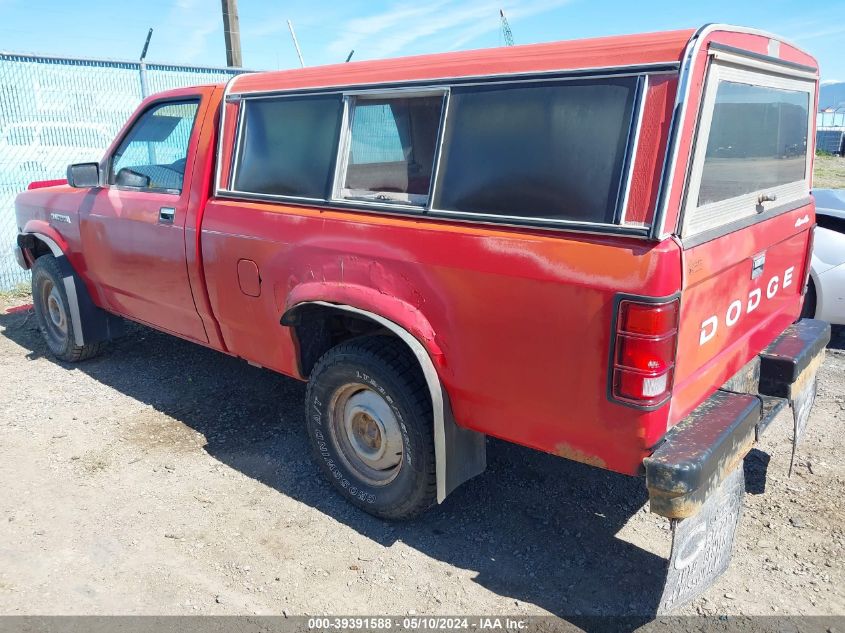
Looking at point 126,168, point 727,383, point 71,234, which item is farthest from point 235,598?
point 71,234

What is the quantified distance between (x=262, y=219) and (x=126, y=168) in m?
1.67

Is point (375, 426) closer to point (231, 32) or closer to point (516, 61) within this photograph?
point (516, 61)

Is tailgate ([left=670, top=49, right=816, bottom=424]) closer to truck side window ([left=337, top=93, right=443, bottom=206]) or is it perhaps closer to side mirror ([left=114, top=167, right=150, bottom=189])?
truck side window ([left=337, top=93, right=443, bottom=206])

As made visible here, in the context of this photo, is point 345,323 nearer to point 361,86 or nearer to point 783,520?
point 361,86

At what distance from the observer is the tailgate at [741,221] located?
2387 millimetres

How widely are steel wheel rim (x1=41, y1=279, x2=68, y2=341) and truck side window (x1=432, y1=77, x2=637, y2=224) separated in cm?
389

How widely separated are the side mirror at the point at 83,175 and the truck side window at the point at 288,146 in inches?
59.7

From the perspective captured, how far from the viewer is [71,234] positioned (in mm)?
4988

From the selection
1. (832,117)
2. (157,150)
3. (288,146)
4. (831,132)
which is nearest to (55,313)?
(157,150)

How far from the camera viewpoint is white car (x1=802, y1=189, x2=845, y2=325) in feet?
17.3

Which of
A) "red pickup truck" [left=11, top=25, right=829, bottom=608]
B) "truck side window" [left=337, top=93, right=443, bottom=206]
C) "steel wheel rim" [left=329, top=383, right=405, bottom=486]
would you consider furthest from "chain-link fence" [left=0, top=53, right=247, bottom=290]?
"steel wheel rim" [left=329, top=383, right=405, bottom=486]

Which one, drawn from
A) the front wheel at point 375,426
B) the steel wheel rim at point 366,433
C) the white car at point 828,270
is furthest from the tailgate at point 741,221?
the white car at point 828,270

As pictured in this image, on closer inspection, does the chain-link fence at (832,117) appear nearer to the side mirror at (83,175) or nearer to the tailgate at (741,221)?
the tailgate at (741,221)

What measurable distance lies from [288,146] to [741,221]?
2.18m
